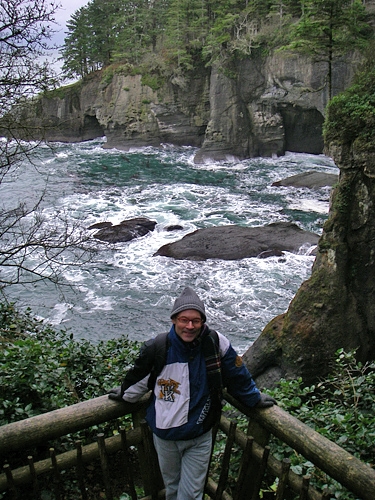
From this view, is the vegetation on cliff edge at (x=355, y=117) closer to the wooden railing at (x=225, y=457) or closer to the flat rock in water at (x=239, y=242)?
the wooden railing at (x=225, y=457)

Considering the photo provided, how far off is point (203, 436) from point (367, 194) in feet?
28.3

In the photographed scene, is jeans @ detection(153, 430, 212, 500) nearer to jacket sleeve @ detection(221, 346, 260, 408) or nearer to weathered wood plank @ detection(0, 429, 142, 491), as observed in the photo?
weathered wood plank @ detection(0, 429, 142, 491)

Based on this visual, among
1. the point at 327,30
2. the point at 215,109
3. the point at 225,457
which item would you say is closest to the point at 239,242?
the point at 327,30

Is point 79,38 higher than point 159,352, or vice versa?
point 79,38

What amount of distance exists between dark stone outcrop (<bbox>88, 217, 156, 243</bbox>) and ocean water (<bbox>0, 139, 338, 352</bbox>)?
1.32ft

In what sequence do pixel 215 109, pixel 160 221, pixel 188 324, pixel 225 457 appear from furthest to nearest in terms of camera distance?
pixel 215 109 < pixel 160 221 < pixel 225 457 < pixel 188 324

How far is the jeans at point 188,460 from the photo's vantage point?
352 cm

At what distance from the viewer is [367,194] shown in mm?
10797

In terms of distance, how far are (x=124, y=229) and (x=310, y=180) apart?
13150 millimetres

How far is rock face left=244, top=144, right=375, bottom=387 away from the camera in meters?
10.9

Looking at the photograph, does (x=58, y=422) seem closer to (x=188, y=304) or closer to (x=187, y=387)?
(x=187, y=387)

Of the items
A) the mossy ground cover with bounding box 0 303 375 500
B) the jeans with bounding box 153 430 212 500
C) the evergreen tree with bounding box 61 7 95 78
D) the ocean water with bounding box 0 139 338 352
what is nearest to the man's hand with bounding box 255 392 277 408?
the jeans with bounding box 153 430 212 500

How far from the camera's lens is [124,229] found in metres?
23.8

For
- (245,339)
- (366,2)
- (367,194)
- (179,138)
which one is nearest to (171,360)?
(367,194)
